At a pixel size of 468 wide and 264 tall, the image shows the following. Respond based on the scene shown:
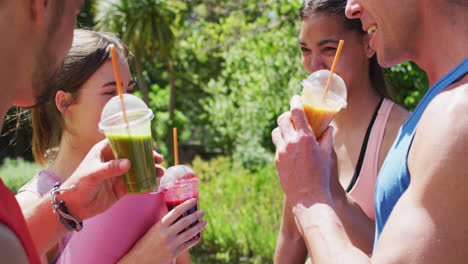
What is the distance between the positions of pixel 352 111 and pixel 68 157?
1570 millimetres

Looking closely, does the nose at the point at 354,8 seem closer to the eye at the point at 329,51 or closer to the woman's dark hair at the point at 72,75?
the eye at the point at 329,51

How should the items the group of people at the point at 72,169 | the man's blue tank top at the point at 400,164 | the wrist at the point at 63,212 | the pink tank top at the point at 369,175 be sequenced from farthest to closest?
the pink tank top at the point at 369,175 < the wrist at the point at 63,212 < the man's blue tank top at the point at 400,164 < the group of people at the point at 72,169

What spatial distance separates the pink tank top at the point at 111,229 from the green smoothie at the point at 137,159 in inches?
11.1

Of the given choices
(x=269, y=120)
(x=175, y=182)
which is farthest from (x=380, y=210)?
(x=269, y=120)

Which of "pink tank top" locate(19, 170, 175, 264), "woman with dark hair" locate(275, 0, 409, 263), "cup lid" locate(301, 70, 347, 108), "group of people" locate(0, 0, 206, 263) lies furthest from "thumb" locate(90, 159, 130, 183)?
"woman with dark hair" locate(275, 0, 409, 263)

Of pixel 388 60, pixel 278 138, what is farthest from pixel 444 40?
pixel 278 138

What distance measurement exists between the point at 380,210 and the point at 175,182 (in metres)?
0.88

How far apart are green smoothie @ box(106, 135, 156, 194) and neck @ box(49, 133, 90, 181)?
1.94 ft

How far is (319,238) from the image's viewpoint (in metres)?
1.29

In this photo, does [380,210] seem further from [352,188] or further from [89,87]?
[89,87]

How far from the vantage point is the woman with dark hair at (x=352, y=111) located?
6.43ft

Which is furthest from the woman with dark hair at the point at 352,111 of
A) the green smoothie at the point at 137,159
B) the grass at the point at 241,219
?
the grass at the point at 241,219

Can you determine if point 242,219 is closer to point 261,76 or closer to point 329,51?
point 261,76

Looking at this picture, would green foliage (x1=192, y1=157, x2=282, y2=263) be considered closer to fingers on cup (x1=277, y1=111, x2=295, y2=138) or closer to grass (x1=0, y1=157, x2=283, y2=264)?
grass (x1=0, y1=157, x2=283, y2=264)
